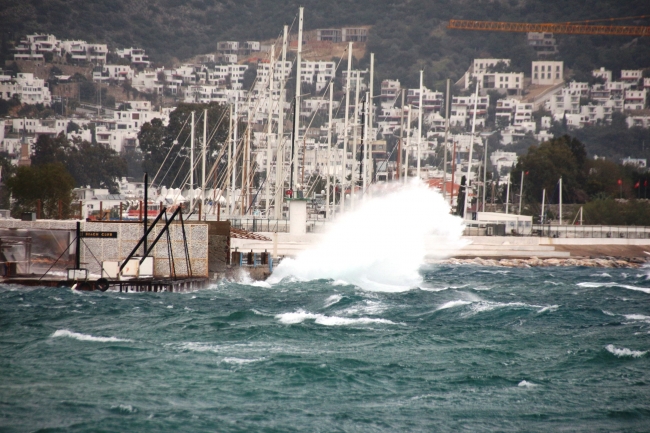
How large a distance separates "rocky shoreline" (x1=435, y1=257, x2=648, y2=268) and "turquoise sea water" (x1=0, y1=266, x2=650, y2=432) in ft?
83.3

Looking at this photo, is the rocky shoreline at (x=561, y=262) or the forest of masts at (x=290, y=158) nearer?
the forest of masts at (x=290, y=158)

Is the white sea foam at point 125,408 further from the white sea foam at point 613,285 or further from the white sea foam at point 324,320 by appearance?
the white sea foam at point 613,285

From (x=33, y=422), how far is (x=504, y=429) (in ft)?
33.9

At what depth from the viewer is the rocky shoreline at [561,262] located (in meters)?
67.6

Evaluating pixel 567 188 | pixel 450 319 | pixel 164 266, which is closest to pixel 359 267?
pixel 164 266

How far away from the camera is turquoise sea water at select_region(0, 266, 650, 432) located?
2152cm

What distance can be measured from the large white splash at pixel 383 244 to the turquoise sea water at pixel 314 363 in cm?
1086

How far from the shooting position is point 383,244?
6000 cm

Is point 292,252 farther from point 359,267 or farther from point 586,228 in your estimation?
point 586,228

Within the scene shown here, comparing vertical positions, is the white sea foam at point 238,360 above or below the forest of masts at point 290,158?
below

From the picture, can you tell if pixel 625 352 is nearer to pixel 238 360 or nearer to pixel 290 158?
pixel 238 360

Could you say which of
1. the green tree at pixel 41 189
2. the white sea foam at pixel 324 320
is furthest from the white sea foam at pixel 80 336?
the green tree at pixel 41 189

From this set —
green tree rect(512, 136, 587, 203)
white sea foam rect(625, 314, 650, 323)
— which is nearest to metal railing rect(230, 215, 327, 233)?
white sea foam rect(625, 314, 650, 323)

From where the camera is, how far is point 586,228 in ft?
285
